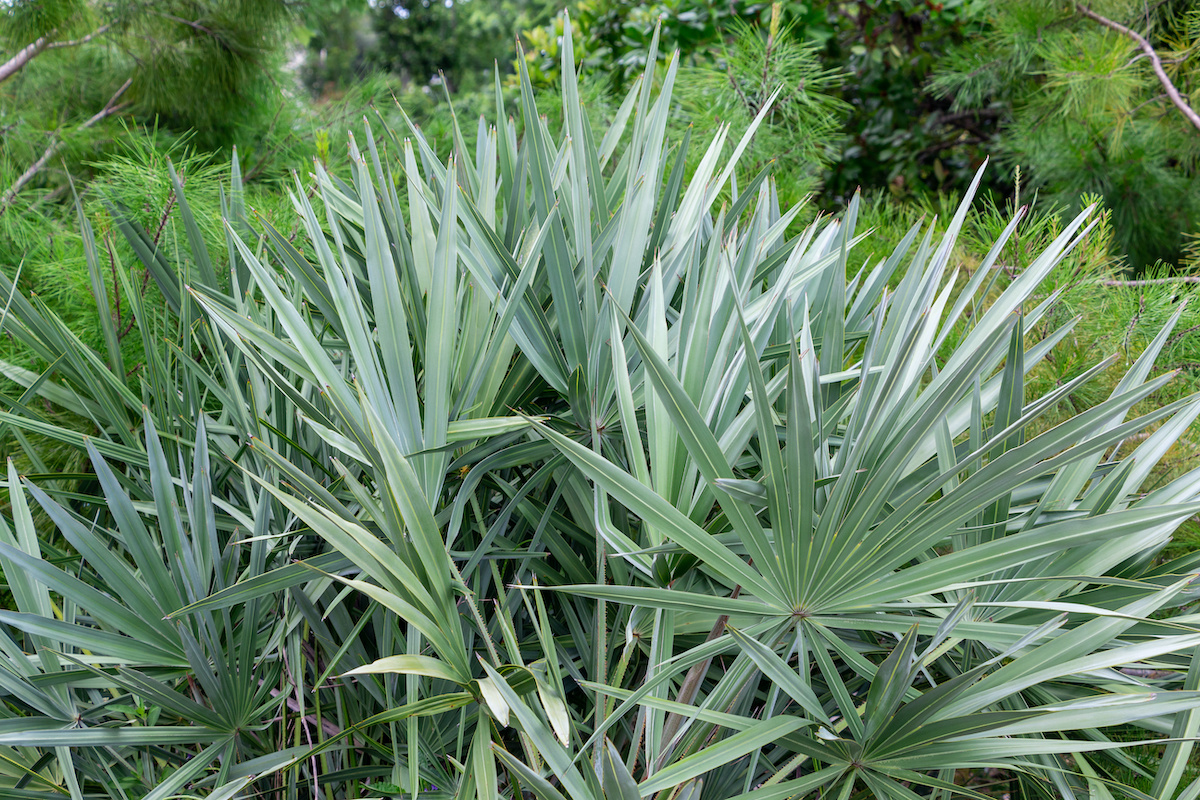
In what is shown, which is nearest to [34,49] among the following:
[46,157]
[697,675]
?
[46,157]

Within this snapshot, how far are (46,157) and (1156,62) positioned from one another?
8.67ft

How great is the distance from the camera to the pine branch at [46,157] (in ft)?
5.00

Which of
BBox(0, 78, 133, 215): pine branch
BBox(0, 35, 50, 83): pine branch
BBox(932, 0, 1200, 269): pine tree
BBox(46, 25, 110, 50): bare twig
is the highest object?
BBox(46, 25, 110, 50): bare twig

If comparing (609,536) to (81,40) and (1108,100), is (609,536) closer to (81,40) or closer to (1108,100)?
(1108,100)

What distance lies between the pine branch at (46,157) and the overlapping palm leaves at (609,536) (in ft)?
2.51

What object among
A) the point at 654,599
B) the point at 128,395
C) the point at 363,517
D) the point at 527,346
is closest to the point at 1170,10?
the point at 527,346

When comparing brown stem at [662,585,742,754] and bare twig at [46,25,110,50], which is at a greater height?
bare twig at [46,25,110,50]

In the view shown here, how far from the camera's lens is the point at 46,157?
1.82 meters

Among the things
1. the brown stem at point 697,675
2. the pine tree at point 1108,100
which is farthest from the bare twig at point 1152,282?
the brown stem at point 697,675

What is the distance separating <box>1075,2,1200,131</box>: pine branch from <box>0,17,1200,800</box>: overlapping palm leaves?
0.98 meters

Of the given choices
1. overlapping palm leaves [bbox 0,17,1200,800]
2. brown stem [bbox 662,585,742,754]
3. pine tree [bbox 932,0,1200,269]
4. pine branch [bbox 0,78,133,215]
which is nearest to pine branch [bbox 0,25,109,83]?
pine branch [bbox 0,78,133,215]

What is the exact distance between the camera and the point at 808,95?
6.05 feet

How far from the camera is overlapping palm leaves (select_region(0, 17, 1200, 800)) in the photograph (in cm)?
58

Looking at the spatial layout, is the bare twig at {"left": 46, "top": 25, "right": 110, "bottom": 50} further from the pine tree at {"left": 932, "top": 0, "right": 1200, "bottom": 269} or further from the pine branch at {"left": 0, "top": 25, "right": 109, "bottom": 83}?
the pine tree at {"left": 932, "top": 0, "right": 1200, "bottom": 269}
